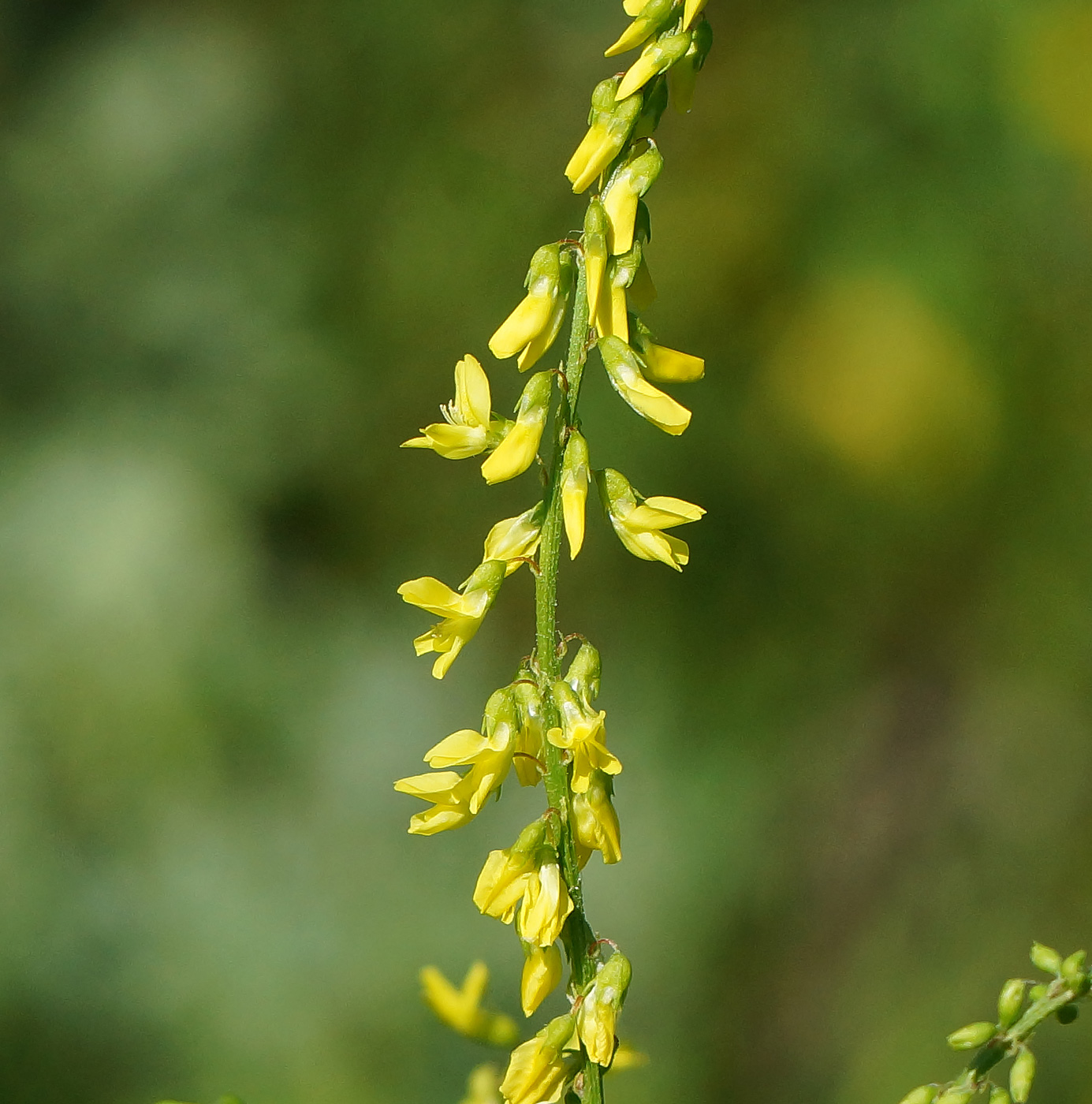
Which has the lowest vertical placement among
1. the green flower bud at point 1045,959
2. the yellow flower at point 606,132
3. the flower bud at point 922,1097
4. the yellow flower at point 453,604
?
the flower bud at point 922,1097

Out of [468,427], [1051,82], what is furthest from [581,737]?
[1051,82]

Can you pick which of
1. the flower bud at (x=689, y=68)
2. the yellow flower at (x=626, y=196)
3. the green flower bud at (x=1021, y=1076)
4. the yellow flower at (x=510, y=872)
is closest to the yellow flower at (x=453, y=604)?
the yellow flower at (x=510, y=872)

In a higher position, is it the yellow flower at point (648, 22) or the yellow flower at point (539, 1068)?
the yellow flower at point (648, 22)

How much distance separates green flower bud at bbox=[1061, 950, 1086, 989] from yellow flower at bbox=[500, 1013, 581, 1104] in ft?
1.05

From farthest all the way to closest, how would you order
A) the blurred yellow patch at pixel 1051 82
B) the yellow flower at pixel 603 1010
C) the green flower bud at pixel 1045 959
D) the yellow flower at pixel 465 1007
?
the blurred yellow patch at pixel 1051 82 → the yellow flower at pixel 465 1007 → the green flower bud at pixel 1045 959 → the yellow flower at pixel 603 1010

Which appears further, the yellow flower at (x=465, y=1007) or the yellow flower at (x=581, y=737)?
the yellow flower at (x=465, y=1007)

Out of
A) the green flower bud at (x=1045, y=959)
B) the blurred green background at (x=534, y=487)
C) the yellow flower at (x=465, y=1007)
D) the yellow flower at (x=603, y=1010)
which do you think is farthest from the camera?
the blurred green background at (x=534, y=487)

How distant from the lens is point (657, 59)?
0.84 metres

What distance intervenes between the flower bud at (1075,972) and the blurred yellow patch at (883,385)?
117 inches

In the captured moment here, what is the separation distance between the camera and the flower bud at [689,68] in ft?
2.85

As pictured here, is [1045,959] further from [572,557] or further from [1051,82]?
[1051,82]

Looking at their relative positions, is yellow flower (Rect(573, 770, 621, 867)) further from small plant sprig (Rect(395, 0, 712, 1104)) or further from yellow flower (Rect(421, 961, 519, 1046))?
yellow flower (Rect(421, 961, 519, 1046))

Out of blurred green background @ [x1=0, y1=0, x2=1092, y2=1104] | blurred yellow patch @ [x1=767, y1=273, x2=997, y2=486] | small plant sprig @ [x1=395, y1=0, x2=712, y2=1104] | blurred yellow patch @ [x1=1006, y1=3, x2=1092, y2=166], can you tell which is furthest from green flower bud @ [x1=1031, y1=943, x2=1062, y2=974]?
blurred yellow patch @ [x1=1006, y1=3, x2=1092, y2=166]

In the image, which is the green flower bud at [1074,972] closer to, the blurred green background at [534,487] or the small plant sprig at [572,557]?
the small plant sprig at [572,557]
